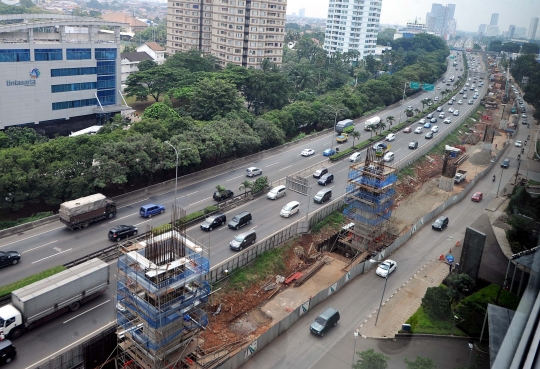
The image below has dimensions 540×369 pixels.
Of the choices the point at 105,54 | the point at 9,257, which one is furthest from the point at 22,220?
the point at 105,54

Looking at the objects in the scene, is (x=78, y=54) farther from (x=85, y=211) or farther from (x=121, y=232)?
(x=121, y=232)

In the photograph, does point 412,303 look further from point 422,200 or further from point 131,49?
point 131,49

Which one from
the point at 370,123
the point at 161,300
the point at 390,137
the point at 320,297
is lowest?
the point at 320,297

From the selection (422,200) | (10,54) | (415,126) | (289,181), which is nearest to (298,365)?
(289,181)

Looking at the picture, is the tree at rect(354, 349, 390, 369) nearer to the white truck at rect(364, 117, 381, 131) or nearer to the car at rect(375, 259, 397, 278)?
the car at rect(375, 259, 397, 278)

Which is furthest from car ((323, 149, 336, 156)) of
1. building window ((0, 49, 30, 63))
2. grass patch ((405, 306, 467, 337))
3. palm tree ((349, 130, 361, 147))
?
building window ((0, 49, 30, 63))

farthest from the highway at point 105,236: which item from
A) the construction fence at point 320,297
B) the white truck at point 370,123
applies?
the white truck at point 370,123
